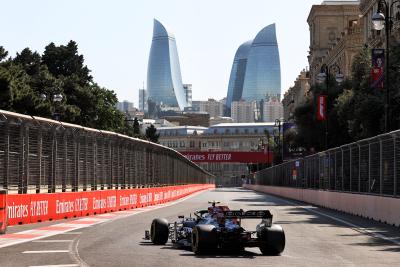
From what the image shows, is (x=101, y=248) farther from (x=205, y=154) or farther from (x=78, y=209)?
(x=205, y=154)

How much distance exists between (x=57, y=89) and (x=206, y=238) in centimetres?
7501

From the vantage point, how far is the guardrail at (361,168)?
25547 mm

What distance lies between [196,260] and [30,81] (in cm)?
7430

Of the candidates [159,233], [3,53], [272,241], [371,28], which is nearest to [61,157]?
[159,233]

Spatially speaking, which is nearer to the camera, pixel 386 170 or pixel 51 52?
pixel 386 170

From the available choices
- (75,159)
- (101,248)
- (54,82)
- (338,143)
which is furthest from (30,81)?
(101,248)

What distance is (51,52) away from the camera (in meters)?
108

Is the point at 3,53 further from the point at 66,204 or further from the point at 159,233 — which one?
the point at 159,233

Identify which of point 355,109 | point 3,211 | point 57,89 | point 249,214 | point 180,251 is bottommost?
point 180,251

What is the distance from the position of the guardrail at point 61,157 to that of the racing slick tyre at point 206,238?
9.01 m

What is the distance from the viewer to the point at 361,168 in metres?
30.8

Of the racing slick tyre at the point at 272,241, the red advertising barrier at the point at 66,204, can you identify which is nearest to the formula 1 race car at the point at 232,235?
the racing slick tyre at the point at 272,241

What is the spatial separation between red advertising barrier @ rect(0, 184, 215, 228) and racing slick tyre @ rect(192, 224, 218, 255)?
6.56 meters

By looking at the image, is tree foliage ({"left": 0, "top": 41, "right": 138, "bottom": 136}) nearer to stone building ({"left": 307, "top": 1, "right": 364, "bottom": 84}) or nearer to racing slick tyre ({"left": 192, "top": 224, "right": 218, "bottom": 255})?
stone building ({"left": 307, "top": 1, "right": 364, "bottom": 84})
